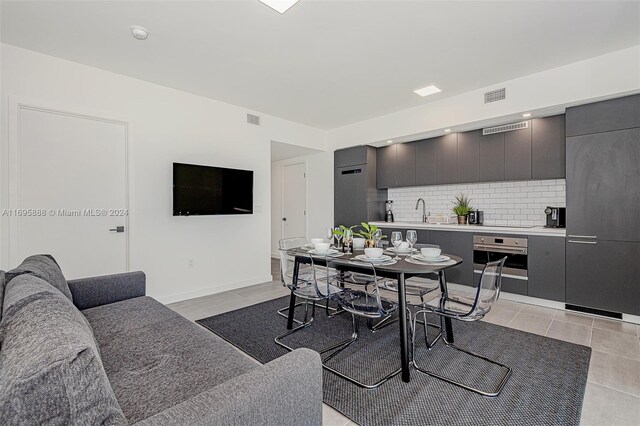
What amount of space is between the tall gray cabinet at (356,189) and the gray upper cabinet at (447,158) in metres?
1.18

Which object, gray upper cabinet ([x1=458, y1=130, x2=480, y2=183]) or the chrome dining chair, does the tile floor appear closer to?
the chrome dining chair

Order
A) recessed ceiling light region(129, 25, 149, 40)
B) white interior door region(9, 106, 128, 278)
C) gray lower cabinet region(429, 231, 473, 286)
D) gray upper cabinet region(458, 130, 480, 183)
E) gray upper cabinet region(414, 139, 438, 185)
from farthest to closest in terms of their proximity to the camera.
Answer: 1. gray upper cabinet region(414, 139, 438, 185)
2. gray upper cabinet region(458, 130, 480, 183)
3. gray lower cabinet region(429, 231, 473, 286)
4. white interior door region(9, 106, 128, 278)
5. recessed ceiling light region(129, 25, 149, 40)

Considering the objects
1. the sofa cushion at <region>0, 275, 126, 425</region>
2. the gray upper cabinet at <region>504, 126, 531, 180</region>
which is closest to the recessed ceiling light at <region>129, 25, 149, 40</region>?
the sofa cushion at <region>0, 275, 126, 425</region>

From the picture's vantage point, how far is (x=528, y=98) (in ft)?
12.1

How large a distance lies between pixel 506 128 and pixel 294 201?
13.8 feet

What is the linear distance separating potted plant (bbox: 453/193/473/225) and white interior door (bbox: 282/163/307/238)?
303cm

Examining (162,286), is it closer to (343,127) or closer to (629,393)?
(343,127)

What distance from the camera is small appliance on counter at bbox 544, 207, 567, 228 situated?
13.0 ft

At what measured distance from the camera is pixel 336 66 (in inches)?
135

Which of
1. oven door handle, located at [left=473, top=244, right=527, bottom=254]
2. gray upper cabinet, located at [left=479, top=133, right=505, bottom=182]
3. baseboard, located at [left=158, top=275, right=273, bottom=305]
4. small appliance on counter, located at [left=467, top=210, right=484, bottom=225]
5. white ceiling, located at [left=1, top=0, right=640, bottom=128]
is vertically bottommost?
baseboard, located at [left=158, top=275, right=273, bottom=305]

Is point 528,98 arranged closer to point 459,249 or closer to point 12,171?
point 459,249

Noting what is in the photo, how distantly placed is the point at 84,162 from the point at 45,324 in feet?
10.4


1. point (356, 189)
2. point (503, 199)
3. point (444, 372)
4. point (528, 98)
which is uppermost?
point (528, 98)

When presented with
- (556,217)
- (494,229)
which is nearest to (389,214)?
(494,229)
